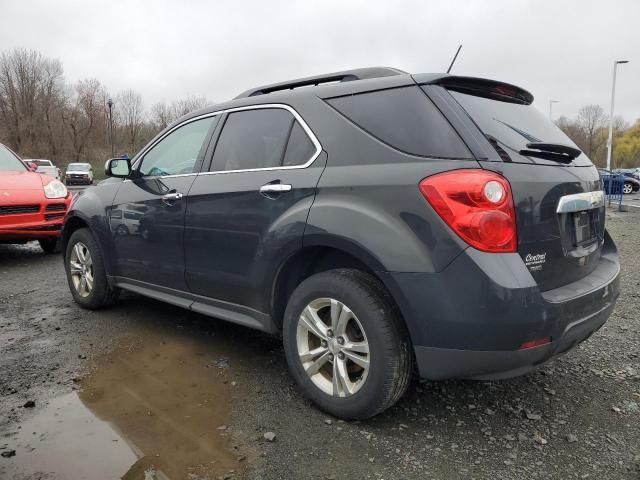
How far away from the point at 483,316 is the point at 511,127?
1057 mm

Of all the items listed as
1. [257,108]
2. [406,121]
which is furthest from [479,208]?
[257,108]

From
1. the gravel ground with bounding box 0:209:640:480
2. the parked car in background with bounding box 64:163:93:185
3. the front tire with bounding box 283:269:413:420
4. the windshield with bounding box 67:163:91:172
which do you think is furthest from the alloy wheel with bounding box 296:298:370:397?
the windshield with bounding box 67:163:91:172

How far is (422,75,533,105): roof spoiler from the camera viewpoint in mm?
2523

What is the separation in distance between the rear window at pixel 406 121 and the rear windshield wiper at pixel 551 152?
401 millimetres

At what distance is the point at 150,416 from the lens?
272 centimetres

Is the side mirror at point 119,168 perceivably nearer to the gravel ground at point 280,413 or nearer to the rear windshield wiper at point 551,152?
the gravel ground at point 280,413

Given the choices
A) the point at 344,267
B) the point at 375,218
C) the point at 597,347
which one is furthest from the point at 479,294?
the point at 597,347

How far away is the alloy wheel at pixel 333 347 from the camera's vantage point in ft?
8.34

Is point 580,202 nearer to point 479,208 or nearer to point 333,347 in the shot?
point 479,208

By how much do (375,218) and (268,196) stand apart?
0.78 meters

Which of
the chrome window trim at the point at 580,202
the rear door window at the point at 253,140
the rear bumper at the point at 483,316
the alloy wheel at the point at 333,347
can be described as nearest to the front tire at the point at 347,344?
the alloy wheel at the point at 333,347

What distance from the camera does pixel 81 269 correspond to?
4648 millimetres

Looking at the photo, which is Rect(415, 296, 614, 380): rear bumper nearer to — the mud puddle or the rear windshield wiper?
the rear windshield wiper

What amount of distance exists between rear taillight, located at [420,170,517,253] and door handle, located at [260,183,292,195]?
0.91 m
